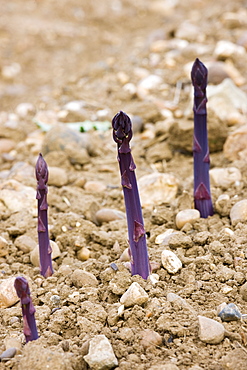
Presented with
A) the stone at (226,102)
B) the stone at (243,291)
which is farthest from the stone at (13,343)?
the stone at (226,102)

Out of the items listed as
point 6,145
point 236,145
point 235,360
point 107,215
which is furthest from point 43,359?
point 6,145

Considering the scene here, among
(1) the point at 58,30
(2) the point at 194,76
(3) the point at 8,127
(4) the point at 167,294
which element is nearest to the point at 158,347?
(4) the point at 167,294

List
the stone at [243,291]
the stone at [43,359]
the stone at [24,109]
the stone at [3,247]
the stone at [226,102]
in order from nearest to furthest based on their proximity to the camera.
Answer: the stone at [43,359]
the stone at [243,291]
the stone at [3,247]
the stone at [226,102]
the stone at [24,109]

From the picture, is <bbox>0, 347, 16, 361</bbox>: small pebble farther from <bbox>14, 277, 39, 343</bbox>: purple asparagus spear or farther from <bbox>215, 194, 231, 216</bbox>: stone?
<bbox>215, 194, 231, 216</bbox>: stone

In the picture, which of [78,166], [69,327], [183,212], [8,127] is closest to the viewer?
[69,327]

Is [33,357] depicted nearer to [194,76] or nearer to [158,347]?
[158,347]

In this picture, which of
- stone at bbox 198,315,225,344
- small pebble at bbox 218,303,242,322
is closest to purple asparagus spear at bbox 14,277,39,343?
stone at bbox 198,315,225,344

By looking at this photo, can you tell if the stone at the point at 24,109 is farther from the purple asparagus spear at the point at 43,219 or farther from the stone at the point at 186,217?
the purple asparagus spear at the point at 43,219
